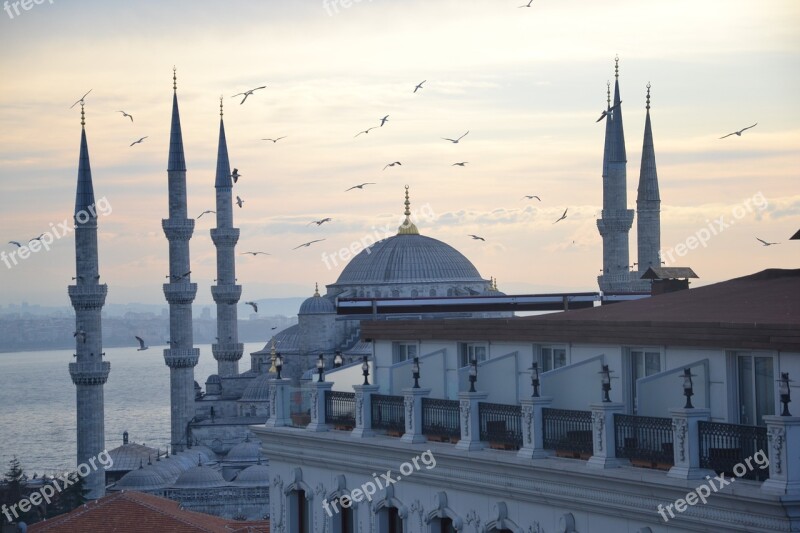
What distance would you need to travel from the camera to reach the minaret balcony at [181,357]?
81125mm

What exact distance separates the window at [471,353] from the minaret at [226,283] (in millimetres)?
73370

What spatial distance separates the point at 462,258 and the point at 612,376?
87941mm

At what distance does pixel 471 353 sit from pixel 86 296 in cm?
6152

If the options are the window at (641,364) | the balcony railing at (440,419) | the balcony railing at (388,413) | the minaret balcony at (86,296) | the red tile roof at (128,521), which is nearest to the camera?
the window at (641,364)

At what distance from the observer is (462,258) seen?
3979 inches

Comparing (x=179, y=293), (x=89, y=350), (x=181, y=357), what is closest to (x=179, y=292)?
(x=179, y=293)

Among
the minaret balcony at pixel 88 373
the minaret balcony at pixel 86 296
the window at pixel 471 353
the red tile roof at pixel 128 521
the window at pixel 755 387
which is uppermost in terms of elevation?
the minaret balcony at pixel 86 296

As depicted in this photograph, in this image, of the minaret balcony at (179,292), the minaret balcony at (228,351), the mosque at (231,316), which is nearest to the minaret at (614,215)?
the mosque at (231,316)

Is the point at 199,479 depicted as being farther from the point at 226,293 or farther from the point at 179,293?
the point at 226,293

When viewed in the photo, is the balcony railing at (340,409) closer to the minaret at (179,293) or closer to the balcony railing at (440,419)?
the balcony railing at (440,419)

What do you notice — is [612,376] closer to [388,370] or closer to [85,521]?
[388,370]

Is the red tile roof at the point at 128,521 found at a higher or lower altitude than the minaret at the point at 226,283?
lower

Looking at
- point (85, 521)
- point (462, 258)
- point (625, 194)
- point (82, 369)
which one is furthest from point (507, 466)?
point (462, 258)

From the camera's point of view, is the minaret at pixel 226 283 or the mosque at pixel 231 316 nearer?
the mosque at pixel 231 316
